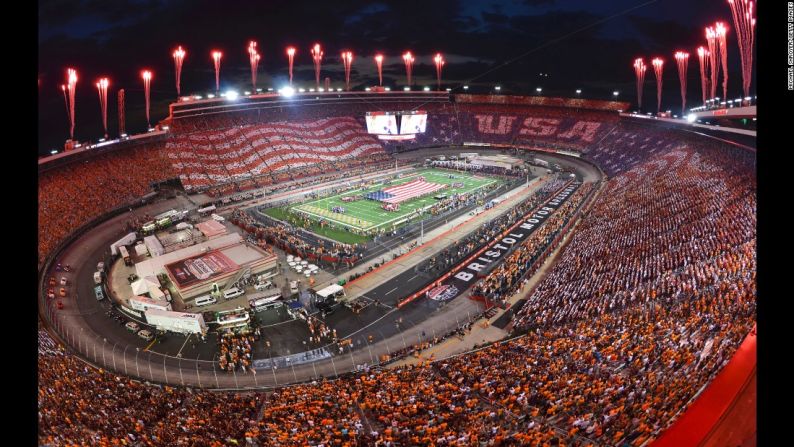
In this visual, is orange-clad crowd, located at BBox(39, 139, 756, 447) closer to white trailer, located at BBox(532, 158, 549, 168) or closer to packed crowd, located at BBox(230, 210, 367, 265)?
packed crowd, located at BBox(230, 210, 367, 265)

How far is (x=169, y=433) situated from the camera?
15.3 metres

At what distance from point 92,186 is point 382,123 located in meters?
40.2

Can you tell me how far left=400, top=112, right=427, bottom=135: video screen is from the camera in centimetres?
6612

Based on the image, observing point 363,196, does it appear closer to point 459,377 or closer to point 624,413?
point 459,377

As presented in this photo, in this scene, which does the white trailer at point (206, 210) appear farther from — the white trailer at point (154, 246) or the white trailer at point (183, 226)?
the white trailer at point (154, 246)

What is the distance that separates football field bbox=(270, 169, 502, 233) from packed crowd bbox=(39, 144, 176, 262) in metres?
21.6

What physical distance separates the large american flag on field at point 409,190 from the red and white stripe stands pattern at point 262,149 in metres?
20.5

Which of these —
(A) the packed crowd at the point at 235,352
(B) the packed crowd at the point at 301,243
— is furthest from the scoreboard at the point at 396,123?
(A) the packed crowd at the point at 235,352

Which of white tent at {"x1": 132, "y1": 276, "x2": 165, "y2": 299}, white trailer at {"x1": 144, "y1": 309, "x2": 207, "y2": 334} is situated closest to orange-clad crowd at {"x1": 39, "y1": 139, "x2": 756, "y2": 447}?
white trailer at {"x1": 144, "y1": 309, "x2": 207, "y2": 334}

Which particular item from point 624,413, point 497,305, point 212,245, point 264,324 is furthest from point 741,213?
point 212,245

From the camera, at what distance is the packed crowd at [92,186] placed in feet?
138

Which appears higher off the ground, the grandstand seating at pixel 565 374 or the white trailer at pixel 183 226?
the white trailer at pixel 183 226

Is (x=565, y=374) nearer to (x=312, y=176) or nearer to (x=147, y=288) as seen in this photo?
(x=147, y=288)

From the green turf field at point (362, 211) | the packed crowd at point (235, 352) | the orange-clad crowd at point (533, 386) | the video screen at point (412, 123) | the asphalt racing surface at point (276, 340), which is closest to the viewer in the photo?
the orange-clad crowd at point (533, 386)
